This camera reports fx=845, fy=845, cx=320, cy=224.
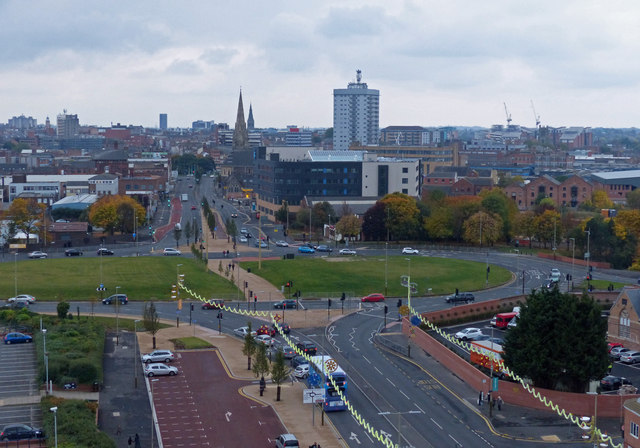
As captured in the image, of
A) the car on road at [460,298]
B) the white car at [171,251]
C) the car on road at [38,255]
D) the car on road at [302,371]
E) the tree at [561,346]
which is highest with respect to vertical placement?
the tree at [561,346]

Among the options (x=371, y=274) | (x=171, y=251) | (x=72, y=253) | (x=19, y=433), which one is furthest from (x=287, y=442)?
(x=72, y=253)

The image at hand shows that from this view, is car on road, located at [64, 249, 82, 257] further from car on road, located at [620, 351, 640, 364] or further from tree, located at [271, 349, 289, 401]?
car on road, located at [620, 351, 640, 364]

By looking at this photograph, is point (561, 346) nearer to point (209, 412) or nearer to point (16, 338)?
point (209, 412)

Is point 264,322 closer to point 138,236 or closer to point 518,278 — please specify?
point 518,278

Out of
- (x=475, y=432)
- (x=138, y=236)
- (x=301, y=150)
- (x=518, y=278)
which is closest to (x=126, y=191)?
(x=301, y=150)

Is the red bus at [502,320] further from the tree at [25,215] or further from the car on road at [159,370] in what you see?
the tree at [25,215]

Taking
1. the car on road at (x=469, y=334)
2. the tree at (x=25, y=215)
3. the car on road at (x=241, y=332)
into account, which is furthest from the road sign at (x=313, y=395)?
the tree at (x=25, y=215)
